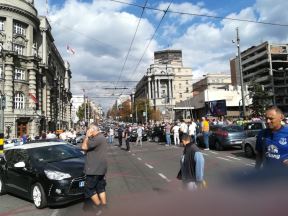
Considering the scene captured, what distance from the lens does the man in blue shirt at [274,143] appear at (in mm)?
4699

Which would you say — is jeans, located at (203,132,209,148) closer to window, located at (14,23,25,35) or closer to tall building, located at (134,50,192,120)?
window, located at (14,23,25,35)

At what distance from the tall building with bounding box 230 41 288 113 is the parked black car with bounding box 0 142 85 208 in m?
92.1

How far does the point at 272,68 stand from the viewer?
104 meters

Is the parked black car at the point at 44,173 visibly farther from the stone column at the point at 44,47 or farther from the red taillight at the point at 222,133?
the stone column at the point at 44,47

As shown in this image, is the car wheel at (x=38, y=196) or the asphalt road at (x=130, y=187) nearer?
the asphalt road at (x=130, y=187)

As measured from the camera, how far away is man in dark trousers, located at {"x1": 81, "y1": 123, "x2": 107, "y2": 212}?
Result: 721cm

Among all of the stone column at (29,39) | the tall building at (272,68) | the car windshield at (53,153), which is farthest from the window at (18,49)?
the tall building at (272,68)

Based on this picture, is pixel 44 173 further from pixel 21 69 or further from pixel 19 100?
pixel 21 69

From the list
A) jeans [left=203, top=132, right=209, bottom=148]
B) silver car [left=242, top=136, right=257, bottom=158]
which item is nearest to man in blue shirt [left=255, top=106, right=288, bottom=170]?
silver car [left=242, top=136, right=257, bottom=158]

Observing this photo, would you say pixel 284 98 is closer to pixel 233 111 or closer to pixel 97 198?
pixel 233 111

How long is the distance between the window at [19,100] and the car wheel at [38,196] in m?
52.8

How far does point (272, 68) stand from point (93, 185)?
339ft

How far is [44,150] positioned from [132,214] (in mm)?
6853

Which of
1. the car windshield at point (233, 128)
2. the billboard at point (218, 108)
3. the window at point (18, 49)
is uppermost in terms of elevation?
the window at point (18, 49)
